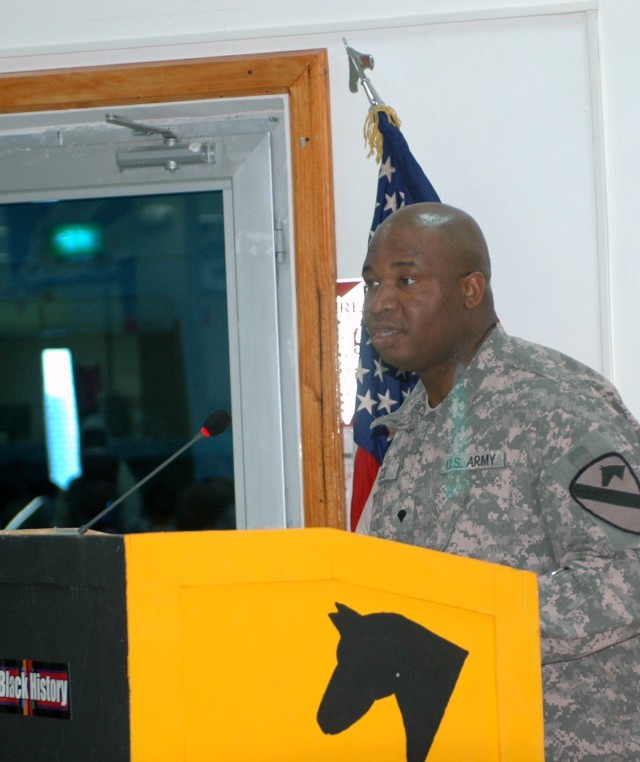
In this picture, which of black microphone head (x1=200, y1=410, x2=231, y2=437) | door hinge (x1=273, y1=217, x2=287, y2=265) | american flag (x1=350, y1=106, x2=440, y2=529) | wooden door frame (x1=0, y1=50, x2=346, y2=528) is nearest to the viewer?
black microphone head (x1=200, y1=410, x2=231, y2=437)

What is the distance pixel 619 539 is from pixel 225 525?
1.54 meters

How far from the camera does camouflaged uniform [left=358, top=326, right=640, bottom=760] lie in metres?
1.23

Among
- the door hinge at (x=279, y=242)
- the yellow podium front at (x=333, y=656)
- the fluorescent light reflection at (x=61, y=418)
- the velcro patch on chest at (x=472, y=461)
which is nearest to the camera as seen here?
the yellow podium front at (x=333, y=656)

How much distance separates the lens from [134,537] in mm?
948

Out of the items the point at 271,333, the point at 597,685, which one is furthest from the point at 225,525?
the point at 597,685

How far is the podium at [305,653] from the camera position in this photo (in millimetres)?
914

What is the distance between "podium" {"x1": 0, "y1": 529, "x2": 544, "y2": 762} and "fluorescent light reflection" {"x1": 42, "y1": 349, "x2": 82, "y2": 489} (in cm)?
188

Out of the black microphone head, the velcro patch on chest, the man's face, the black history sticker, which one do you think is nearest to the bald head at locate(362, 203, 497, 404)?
the man's face

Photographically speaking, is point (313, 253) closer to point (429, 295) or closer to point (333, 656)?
point (429, 295)

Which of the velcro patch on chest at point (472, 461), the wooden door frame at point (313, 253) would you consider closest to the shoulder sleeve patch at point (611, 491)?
the velcro patch on chest at point (472, 461)

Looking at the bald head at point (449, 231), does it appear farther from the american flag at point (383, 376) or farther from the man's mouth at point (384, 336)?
the american flag at point (383, 376)

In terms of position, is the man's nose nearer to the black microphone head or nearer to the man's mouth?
the man's mouth

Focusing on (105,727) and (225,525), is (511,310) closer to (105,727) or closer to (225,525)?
(225,525)

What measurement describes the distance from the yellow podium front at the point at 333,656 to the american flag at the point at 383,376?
4.58 ft
